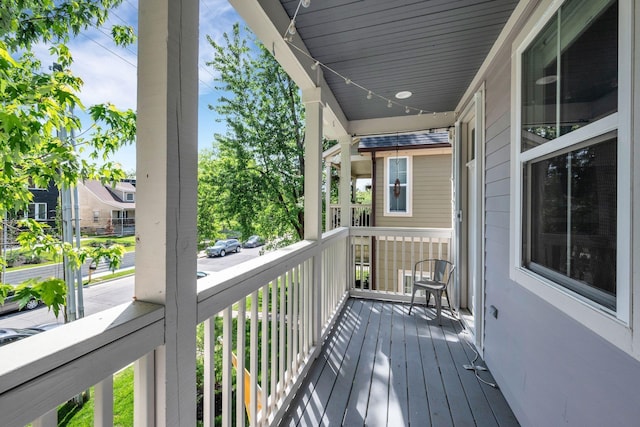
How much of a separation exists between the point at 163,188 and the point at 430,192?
6.93 metres

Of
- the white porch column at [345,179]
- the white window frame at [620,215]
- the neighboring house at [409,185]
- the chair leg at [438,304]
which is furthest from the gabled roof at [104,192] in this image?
the neighboring house at [409,185]

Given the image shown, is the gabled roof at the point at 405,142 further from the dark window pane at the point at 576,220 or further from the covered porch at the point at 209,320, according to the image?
the dark window pane at the point at 576,220

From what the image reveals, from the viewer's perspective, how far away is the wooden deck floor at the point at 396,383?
1.89 m

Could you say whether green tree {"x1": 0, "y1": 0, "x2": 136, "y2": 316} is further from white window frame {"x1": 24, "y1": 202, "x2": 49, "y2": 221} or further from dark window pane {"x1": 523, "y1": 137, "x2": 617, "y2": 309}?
dark window pane {"x1": 523, "y1": 137, "x2": 617, "y2": 309}

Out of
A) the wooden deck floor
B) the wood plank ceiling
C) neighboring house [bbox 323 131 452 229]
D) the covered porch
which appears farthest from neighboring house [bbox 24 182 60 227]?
neighboring house [bbox 323 131 452 229]

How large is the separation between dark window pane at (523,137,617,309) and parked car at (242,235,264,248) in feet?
15.4

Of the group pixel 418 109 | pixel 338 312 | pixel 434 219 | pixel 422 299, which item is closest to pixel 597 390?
pixel 338 312

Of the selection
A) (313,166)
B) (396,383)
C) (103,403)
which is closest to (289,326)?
(396,383)

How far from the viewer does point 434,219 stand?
6.99m

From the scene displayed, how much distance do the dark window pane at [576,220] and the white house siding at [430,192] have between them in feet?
17.6

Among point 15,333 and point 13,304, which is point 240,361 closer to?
point 15,333

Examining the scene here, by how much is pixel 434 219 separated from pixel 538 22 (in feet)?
19.0

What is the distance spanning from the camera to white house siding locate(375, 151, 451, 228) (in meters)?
6.85

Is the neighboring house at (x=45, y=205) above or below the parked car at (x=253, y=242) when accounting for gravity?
above
